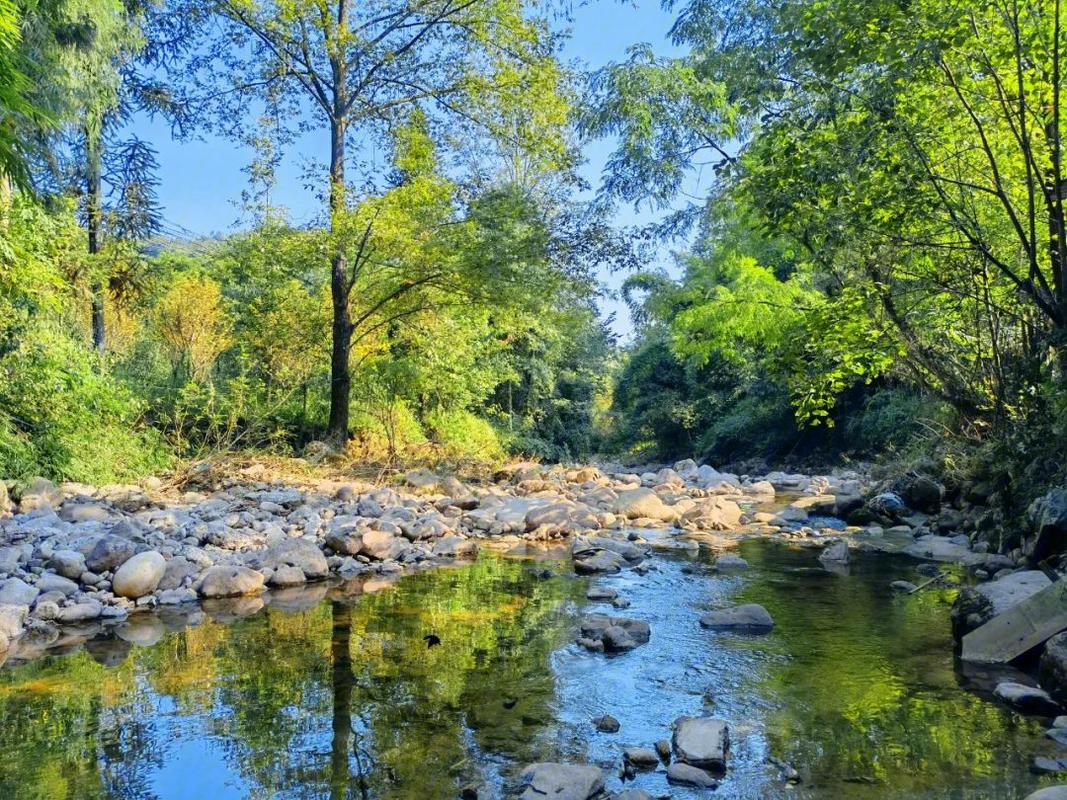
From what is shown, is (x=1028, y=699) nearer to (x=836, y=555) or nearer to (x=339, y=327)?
(x=836, y=555)

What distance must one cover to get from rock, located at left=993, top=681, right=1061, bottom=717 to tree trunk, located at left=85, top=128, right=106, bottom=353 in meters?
14.1

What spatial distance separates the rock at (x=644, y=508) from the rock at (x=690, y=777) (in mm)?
7510

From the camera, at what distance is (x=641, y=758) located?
3.14 metres

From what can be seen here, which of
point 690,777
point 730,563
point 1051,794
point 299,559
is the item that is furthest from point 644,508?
point 1051,794

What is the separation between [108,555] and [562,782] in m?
4.47

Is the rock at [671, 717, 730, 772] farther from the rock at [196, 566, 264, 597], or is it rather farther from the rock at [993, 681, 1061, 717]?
the rock at [196, 566, 264, 597]

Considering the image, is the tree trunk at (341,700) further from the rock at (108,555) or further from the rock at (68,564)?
the rock at (68,564)

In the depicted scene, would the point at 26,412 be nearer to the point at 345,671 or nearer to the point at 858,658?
the point at 345,671

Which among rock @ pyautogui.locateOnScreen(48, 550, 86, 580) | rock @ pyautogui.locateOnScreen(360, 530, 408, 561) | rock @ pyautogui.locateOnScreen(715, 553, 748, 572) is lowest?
rock @ pyautogui.locateOnScreen(715, 553, 748, 572)

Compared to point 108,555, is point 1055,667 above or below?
below

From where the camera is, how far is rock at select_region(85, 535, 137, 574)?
5875 millimetres

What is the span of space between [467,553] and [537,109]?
28.2 feet

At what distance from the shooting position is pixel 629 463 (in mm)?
28625

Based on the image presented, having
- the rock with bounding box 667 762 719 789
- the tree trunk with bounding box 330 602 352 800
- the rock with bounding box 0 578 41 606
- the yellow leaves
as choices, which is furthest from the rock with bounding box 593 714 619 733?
the yellow leaves
